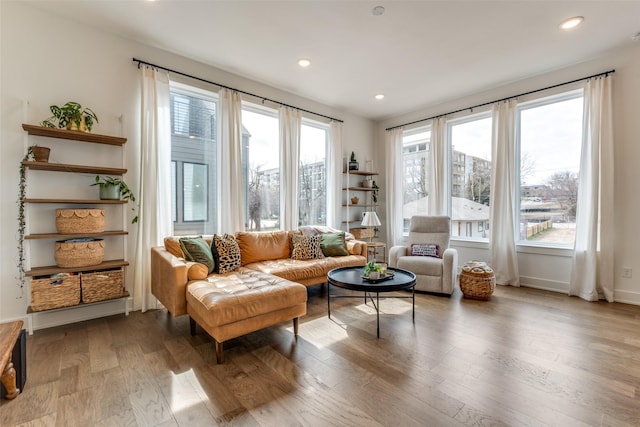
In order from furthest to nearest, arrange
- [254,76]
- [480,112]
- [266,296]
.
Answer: [480,112] → [254,76] → [266,296]

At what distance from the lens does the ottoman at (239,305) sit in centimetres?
209

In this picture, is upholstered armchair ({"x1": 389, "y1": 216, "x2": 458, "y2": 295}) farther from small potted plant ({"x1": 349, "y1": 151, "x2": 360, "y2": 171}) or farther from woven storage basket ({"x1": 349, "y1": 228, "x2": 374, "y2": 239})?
small potted plant ({"x1": 349, "y1": 151, "x2": 360, "y2": 171})

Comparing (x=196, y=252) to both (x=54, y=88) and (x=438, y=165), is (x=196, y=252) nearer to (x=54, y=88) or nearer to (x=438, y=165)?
(x=54, y=88)

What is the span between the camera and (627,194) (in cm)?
344

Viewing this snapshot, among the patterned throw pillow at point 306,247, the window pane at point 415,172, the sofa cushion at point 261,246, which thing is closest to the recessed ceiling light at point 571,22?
the window pane at point 415,172

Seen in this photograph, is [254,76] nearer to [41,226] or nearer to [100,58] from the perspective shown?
[100,58]

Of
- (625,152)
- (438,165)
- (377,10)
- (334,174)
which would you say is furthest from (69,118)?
(625,152)

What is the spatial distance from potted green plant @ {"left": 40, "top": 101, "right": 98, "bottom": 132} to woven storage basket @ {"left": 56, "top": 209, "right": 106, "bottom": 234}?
0.78 meters

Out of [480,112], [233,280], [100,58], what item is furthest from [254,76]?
[480,112]

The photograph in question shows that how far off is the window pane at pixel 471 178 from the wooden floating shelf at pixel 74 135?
485 cm

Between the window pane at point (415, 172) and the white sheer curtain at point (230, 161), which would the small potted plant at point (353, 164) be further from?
the white sheer curtain at point (230, 161)

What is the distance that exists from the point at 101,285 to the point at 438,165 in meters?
4.95

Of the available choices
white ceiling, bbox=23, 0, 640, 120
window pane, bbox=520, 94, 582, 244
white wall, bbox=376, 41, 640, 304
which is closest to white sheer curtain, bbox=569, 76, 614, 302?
white wall, bbox=376, 41, 640, 304

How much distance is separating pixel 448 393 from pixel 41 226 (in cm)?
371
